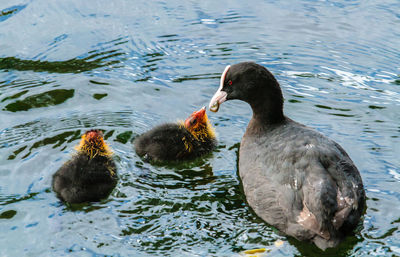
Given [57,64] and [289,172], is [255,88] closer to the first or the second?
[289,172]

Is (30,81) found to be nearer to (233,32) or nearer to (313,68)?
(233,32)

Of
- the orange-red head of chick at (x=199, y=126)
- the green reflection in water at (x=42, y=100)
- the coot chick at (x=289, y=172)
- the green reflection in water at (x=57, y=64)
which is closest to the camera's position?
the coot chick at (x=289, y=172)

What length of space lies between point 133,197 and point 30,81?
3.23 metres

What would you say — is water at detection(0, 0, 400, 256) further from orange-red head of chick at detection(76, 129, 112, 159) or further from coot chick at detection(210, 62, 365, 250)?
orange-red head of chick at detection(76, 129, 112, 159)

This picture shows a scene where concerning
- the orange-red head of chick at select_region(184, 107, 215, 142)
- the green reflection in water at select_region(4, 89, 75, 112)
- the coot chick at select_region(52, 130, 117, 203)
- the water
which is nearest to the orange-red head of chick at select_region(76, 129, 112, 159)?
the coot chick at select_region(52, 130, 117, 203)

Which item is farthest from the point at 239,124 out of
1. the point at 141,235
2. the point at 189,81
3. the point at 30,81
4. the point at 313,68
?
the point at 30,81

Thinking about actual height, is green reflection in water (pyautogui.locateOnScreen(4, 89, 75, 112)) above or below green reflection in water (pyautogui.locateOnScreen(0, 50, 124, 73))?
below

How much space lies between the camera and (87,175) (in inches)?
219

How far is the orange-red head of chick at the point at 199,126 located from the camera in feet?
21.8

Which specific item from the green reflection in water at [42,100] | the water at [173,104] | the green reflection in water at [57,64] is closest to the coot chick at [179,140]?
the water at [173,104]

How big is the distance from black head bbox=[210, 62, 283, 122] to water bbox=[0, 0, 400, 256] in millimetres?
696

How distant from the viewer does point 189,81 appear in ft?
26.2

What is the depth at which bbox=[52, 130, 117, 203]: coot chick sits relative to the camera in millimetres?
5457

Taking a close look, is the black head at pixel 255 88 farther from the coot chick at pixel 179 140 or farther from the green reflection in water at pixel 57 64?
the green reflection in water at pixel 57 64
